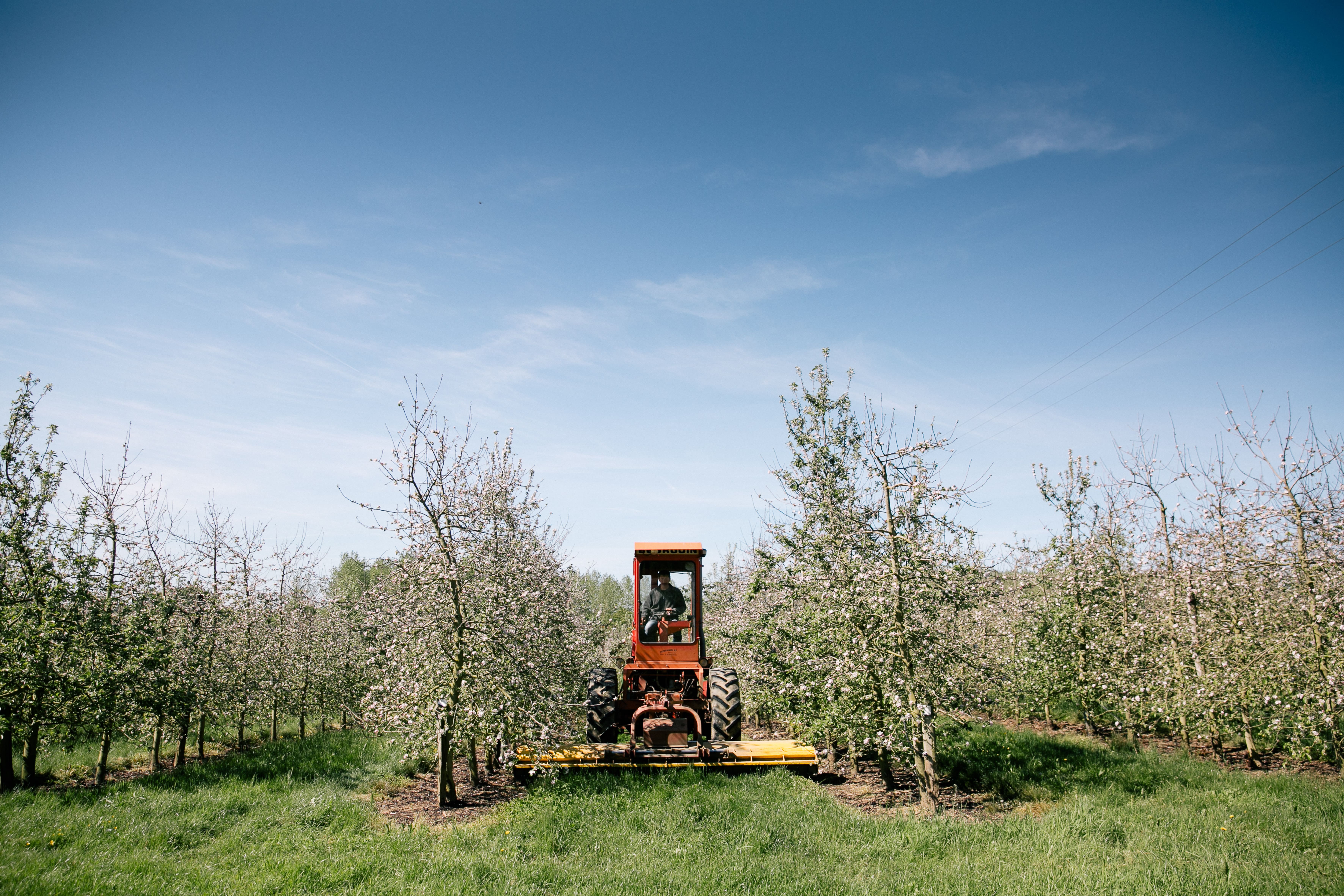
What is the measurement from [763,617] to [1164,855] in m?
5.92

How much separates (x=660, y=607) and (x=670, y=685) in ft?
4.25

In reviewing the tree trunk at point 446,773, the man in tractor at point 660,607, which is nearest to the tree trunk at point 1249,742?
the man in tractor at point 660,607

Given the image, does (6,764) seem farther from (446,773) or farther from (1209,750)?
(1209,750)

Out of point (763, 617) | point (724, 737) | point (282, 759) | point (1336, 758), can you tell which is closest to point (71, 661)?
point (282, 759)

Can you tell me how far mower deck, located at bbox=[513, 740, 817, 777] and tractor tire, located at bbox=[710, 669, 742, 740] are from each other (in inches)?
23.5

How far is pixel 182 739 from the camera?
11.4m

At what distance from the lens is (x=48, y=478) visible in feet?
32.1

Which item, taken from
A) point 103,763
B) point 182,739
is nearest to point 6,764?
point 103,763

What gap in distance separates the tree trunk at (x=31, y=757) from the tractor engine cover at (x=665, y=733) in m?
8.87

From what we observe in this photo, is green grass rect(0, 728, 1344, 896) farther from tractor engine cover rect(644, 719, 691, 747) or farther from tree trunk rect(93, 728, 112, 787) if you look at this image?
tree trunk rect(93, 728, 112, 787)

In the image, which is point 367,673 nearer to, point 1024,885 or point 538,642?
point 538,642

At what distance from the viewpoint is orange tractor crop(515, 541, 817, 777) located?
31.3 feet

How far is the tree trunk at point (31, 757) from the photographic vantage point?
9.34m

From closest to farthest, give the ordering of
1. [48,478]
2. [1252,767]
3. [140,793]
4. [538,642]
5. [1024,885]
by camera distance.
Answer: [1024,885], [140,793], [538,642], [48,478], [1252,767]
